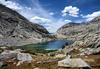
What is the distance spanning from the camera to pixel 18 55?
30.7 metres

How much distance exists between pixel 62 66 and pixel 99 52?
16.2 meters

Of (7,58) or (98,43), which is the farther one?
(98,43)

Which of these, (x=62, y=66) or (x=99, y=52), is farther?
(x=99, y=52)


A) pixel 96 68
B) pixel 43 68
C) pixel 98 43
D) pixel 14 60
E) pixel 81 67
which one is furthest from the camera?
pixel 98 43

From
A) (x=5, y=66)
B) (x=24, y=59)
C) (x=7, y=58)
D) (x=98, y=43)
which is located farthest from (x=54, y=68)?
(x=98, y=43)

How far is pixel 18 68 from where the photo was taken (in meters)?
24.0

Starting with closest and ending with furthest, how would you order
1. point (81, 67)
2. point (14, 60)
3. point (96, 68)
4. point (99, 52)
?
point (81, 67), point (96, 68), point (14, 60), point (99, 52)

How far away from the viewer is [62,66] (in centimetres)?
2069

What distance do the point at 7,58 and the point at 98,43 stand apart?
2565 cm

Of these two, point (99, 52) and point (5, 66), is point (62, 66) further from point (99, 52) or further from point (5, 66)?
point (99, 52)

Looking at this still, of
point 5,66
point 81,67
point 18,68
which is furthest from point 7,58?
point 81,67

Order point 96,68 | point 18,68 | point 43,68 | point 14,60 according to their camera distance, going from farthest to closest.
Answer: point 14,60, point 18,68, point 43,68, point 96,68

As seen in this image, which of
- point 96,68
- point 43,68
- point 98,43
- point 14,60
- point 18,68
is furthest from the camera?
point 98,43

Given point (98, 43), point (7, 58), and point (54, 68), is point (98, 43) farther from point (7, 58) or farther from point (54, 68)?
point (54, 68)
